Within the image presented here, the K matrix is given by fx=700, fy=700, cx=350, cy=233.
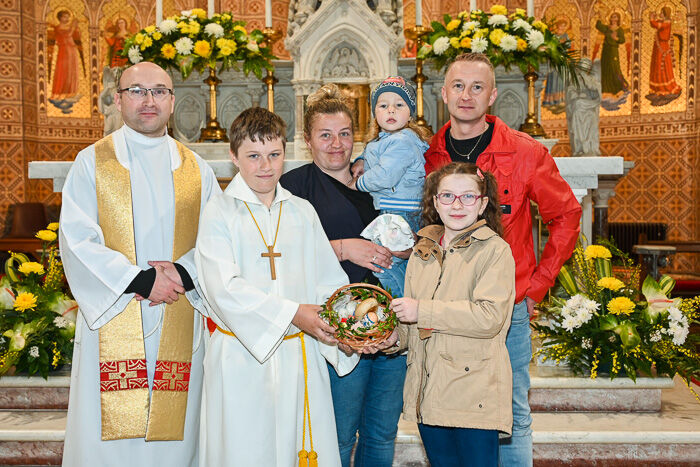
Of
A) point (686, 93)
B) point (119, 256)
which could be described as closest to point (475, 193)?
point (119, 256)

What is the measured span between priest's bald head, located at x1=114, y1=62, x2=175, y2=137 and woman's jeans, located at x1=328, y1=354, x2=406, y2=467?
1188mm

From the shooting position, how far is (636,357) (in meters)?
3.67

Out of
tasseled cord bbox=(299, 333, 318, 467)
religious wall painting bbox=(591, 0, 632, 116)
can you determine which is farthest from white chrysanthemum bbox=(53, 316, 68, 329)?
religious wall painting bbox=(591, 0, 632, 116)

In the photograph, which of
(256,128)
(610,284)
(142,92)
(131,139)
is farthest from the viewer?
(610,284)

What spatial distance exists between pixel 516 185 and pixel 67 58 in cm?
944

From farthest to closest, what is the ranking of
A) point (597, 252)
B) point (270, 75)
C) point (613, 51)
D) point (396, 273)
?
point (613, 51) → point (270, 75) → point (597, 252) → point (396, 273)

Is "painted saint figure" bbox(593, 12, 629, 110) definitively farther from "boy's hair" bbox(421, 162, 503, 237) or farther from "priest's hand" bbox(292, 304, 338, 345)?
"priest's hand" bbox(292, 304, 338, 345)

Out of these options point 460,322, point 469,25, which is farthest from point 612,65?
point 460,322

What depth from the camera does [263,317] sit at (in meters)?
2.24

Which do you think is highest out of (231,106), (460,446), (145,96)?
(231,106)

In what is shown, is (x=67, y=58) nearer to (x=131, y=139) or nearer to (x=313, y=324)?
(x=131, y=139)

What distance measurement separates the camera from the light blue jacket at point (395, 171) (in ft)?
8.30

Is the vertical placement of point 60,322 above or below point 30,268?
below

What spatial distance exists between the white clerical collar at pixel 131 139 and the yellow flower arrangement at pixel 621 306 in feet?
7.66
